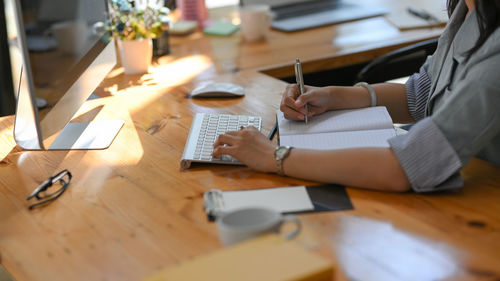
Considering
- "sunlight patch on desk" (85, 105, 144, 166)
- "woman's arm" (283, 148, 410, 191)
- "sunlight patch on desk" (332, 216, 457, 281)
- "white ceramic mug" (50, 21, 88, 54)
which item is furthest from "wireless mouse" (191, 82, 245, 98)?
"sunlight patch on desk" (332, 216, 457, 281)

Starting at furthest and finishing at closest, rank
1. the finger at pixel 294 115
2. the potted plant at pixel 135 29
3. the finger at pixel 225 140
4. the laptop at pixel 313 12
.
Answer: the laptop at pixel 313 12
the potted plant at pixel 135 29
the finger at pixel 294 115
the finger at pixel 225 140

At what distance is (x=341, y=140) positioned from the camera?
1.31 meters

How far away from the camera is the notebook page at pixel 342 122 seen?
138cm

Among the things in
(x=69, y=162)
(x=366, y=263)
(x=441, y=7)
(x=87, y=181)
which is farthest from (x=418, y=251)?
(x=441, y=7)

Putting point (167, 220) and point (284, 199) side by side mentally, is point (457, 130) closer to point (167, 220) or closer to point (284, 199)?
point (284, 199)

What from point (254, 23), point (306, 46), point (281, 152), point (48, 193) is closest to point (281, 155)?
point (281, 152)

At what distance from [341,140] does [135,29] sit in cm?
98

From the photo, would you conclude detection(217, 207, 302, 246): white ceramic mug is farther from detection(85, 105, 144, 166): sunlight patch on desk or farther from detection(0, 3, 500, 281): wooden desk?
detection(85, 105, 144, 166): sunlight patch on desk

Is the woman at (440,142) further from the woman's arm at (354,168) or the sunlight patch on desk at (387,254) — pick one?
the sunlight patch on desk at (387,254)

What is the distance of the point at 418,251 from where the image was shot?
3.12ft

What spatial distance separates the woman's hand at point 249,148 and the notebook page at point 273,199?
0.27ft

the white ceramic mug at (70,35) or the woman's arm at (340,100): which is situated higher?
the white ceramic mug at (70,35)

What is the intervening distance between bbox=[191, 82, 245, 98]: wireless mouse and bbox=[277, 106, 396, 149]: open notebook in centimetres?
30

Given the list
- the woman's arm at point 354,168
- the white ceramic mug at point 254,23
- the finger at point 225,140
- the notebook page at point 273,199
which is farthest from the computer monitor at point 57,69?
the white ceramic mug at point 254,23
